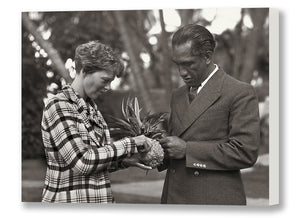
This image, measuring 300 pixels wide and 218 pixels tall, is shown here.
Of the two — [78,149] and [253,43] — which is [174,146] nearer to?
[78,149]

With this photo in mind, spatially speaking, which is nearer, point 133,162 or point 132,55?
point 133,162

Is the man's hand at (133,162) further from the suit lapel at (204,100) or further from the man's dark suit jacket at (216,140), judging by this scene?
the suit lapel at (204,100)

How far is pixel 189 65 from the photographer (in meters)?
5.27

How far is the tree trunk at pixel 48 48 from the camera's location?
18.0ft

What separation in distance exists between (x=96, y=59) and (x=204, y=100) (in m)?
0.76

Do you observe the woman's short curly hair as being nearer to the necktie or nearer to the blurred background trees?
the blurred background trees

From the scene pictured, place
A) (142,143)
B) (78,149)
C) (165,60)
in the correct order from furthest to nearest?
(165,60)
(142,143)
(78,149)

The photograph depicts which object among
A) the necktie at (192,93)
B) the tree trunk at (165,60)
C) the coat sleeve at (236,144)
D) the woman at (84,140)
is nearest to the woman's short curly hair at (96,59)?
the woman at (84,140)

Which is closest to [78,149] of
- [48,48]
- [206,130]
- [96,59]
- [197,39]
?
[96,59]

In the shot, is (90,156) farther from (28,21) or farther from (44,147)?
(28,21)

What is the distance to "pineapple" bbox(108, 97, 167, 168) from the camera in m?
5.23

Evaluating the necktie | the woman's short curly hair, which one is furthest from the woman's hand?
the woman's short curly hair

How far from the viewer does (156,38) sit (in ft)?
17.9

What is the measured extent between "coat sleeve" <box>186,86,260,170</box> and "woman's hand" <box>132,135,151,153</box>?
289 mm
